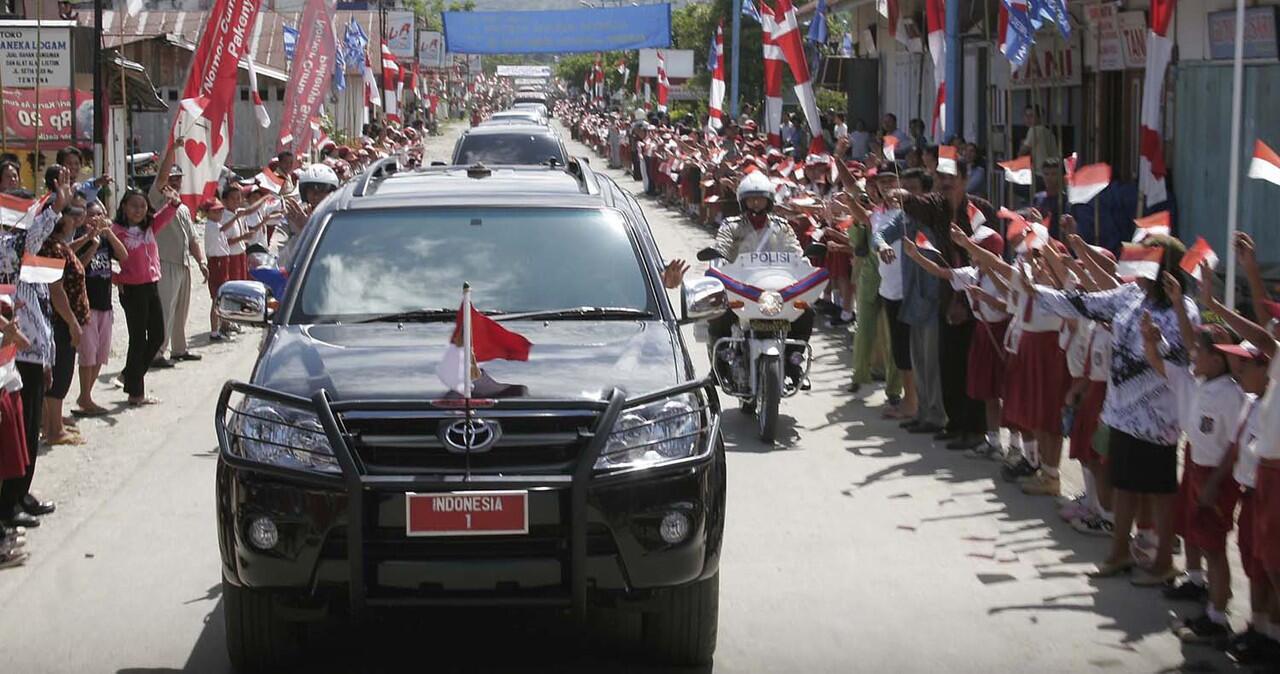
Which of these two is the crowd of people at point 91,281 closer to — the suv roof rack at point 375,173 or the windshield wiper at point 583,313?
the suv roof rack at point 375,173

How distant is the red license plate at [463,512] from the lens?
5891mm

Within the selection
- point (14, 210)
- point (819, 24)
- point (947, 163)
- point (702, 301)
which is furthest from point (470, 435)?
point (819, 24)

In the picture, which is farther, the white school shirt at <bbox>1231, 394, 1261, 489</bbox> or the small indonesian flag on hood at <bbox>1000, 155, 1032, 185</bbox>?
the small indonesian flag on hood at <bbox>1000, 155, 1032, 185</bbox>

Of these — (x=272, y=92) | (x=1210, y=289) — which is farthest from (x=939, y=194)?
(x=272, y=92)

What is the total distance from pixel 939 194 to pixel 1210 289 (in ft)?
15.5

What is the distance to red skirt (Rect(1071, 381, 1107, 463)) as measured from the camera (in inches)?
345

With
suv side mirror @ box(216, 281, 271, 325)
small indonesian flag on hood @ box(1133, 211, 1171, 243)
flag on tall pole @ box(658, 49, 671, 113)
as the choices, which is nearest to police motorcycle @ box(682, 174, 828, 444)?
small indonesian flag on hood @ box(1133, 211, 1171, 243)

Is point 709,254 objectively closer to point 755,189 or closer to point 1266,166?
point 755,189

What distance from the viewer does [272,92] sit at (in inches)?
1945

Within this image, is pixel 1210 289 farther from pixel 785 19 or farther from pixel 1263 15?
pixel 785 19

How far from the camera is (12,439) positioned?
8375mm

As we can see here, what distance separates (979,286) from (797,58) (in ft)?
→ 32.5

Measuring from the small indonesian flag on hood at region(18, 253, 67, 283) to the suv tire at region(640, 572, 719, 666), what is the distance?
4.17 meters

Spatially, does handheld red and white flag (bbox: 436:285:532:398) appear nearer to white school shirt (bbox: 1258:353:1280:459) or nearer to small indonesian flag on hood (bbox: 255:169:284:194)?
white school shirt (bbox: 1258:353:1280:459)
